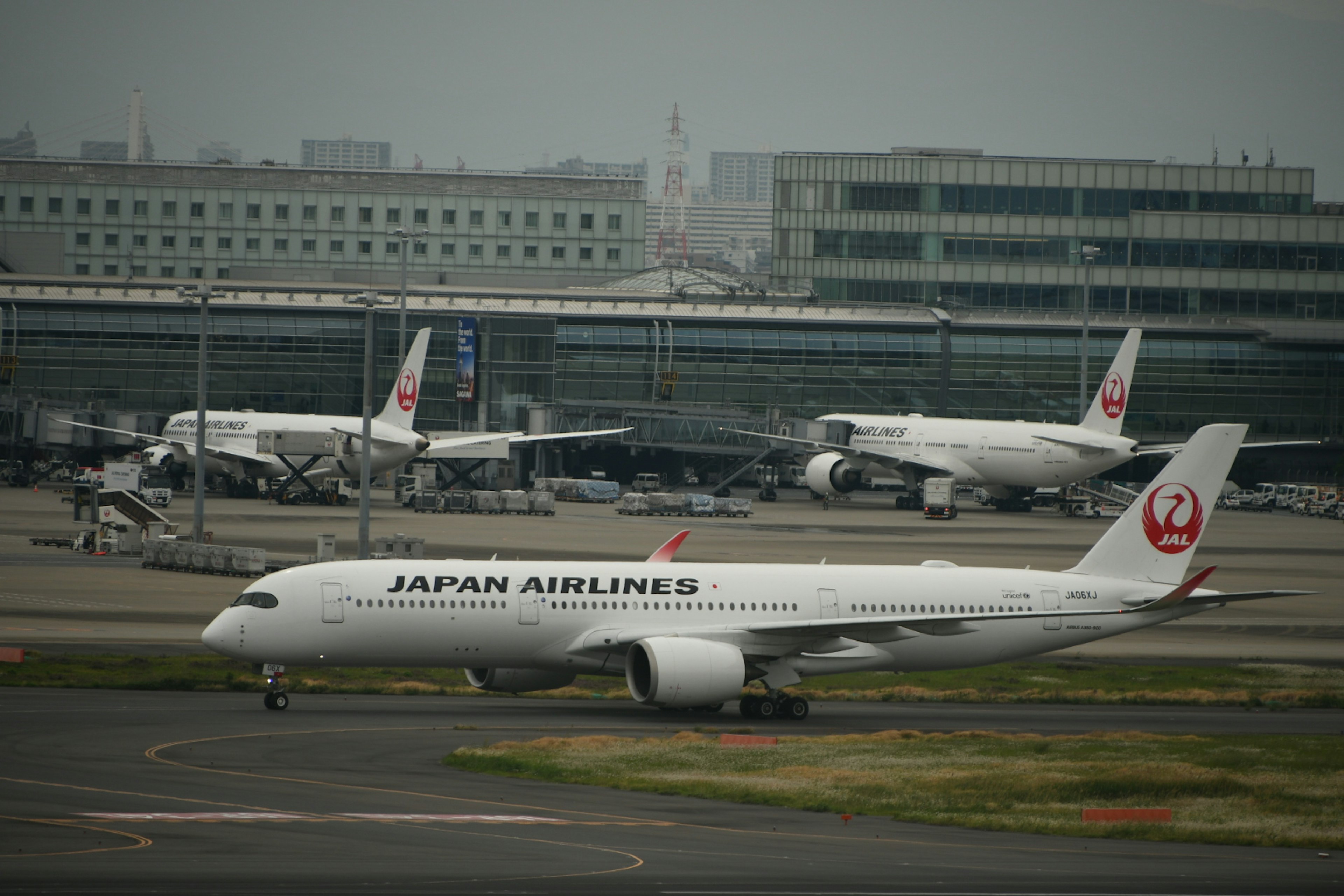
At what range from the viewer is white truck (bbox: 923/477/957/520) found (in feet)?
327

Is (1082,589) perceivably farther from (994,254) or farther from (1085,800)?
(994,254)

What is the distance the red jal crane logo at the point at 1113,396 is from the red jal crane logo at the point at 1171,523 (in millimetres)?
64951

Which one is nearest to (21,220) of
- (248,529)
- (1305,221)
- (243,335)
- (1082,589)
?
(243,335)

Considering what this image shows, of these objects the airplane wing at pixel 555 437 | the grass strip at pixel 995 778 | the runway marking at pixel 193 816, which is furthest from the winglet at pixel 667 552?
the airplane wing at pixel 555 437

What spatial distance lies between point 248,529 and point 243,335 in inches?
2391

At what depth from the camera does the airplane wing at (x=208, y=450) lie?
98250 mm

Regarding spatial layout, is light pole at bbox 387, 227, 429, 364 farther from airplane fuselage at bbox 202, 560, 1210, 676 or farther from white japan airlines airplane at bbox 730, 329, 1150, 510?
white japan airlines airplane at bbox 730, 329, 1150, 510

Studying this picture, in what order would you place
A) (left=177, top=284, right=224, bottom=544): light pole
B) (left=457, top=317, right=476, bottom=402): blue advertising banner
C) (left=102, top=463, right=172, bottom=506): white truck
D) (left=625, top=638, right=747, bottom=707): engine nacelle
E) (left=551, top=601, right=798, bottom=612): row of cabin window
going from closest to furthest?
(left=625, top=638, right=747, bottom=707): engine nacelle < (left=551, top=601, right=798, bottom=612): row of cabin window < (left=177, top=284, right=224, bottom=544): light pole < (left=102, top=463, right=172, bottom=506): white truck < (left=457, top=317, right=476, bottom=402): blue advertising banner

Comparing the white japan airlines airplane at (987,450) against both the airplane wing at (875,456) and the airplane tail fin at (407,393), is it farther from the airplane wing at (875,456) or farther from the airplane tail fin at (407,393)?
the airplane tail fin at (407,393)

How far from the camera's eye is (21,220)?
19538cm

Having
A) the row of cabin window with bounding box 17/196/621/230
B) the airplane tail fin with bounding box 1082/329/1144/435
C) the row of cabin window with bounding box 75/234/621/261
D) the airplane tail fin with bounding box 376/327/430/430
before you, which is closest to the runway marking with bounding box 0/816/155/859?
the airplane tail fin with bounding box 376/327/430/430

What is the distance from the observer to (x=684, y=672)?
Result: 33.7 meters

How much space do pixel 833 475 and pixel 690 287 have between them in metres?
54.9

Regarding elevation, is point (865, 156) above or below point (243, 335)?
above
